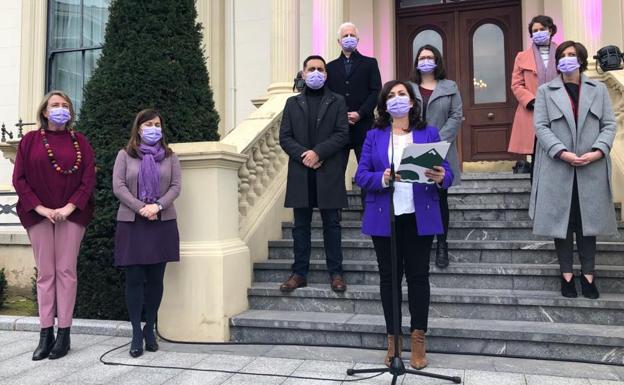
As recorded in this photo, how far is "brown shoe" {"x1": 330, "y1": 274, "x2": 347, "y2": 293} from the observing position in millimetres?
4465

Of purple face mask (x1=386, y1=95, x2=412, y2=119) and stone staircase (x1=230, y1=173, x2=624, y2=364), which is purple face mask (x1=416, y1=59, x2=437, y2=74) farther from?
stone staircase (x1=230, y1=173, x2=624, y2=364)

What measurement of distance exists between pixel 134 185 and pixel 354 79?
2.24 m

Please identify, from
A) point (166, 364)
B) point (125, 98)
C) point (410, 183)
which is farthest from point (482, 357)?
point (125, 98)

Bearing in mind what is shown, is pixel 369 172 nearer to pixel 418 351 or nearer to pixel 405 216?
pixel 405 216

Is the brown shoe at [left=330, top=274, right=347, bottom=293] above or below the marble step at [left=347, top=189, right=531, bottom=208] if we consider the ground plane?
below

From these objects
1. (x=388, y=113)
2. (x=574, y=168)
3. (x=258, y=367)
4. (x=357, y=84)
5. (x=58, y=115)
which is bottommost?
(x=258, y=367)

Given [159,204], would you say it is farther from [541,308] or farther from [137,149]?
[541,308]

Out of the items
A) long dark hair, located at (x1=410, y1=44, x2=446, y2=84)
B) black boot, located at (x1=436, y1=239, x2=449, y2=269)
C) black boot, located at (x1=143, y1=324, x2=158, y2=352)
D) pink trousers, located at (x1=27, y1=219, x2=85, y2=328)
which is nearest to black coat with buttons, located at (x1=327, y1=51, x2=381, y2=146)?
long dark hair, located at (x1=410, y1=44, x2=446, y2=84)

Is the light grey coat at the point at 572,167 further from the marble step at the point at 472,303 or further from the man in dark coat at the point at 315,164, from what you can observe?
the man in dark coat at the point at 315,164

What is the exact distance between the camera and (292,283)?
460cm

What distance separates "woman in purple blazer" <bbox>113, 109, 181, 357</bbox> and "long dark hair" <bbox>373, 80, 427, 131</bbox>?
62.3 inches

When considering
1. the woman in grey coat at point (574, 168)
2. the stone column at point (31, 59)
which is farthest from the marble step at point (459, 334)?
the stone column at point (31, 59)

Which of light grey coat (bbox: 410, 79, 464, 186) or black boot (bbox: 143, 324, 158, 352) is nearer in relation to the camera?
black boot (bbox: 143, 324, 158, 352)

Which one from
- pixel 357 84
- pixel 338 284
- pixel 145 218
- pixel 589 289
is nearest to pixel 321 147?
pixel 357 84
